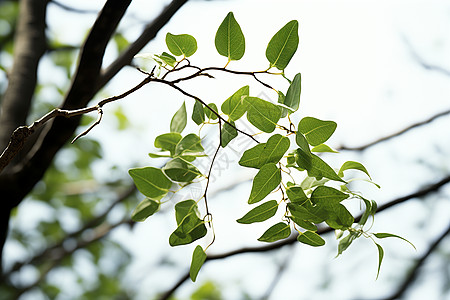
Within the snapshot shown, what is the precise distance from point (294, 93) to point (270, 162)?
5 cm

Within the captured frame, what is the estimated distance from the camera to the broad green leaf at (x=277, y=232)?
319 mm

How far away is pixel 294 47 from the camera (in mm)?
302

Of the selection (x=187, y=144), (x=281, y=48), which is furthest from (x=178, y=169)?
(x=281, y=48)

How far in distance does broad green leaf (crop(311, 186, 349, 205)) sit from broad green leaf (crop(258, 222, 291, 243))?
4 cm

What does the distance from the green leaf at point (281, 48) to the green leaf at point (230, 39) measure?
0.02 m

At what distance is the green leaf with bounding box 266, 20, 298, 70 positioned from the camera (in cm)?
30

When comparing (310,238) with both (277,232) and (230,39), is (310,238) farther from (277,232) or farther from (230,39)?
(230,39)

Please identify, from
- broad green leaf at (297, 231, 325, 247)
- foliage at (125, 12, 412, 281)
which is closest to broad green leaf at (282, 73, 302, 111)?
foliage at (125, 12, 412, 281)

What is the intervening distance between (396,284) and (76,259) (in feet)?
3.36

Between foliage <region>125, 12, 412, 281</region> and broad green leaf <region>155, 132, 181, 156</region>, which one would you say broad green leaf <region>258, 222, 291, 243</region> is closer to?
foliage <region>125, 12, 412, 281</region>

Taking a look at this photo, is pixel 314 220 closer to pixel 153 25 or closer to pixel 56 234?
pixel 153 25

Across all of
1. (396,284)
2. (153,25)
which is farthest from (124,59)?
(396,284)

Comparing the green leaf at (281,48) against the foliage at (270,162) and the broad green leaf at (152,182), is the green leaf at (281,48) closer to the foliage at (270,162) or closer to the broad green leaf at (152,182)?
the foliage at (270,162)

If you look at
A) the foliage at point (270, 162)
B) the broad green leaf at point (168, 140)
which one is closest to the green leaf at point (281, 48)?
the foliage at point (270, 162)
